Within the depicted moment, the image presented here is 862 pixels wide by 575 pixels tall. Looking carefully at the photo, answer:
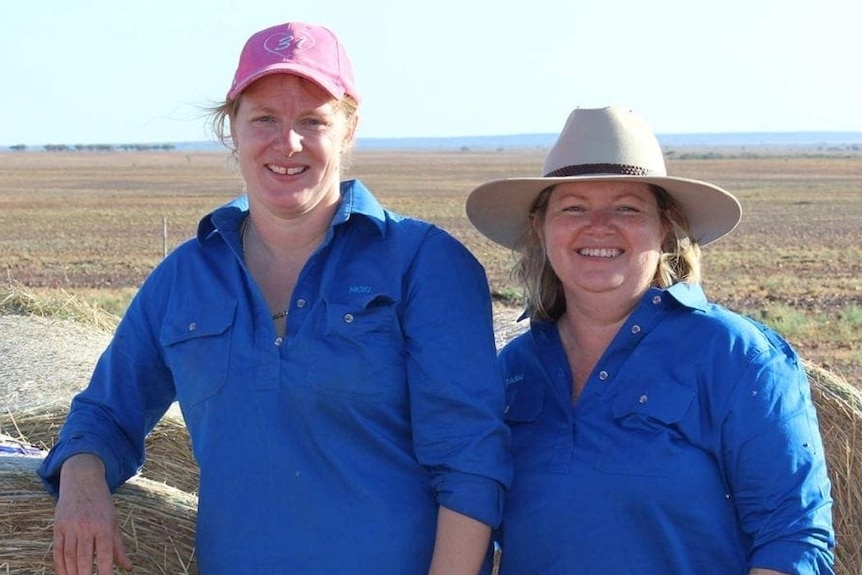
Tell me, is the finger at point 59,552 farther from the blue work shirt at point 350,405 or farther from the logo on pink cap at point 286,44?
the logo on pink cap at point 286,44

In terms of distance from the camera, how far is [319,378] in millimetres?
2646

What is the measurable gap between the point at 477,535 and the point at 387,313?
0.52 meters

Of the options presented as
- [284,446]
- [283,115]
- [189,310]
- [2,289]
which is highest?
[283,115]

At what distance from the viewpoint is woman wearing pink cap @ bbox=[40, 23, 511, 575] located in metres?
2.64

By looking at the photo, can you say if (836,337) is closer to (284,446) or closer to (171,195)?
(284,446)

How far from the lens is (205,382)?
2754mm

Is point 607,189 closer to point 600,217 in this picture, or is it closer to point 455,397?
Result: point 600,217

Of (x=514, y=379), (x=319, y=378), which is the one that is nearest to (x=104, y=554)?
→ (x=319, y=378)

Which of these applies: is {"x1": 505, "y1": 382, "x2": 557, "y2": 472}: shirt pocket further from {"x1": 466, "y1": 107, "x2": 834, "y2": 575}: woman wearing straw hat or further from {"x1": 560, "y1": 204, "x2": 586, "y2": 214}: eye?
{"x1": 560, "y1": 204, "x2": 586, "y2": 214}: eye

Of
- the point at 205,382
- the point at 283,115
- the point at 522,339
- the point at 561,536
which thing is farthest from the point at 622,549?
the point at 283,115

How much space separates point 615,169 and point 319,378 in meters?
0.86

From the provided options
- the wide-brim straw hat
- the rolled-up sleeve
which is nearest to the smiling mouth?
the rolled-up sleeve

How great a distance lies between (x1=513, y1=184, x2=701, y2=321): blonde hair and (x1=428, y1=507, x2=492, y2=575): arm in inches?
25.5

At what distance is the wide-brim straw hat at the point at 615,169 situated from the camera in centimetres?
288
